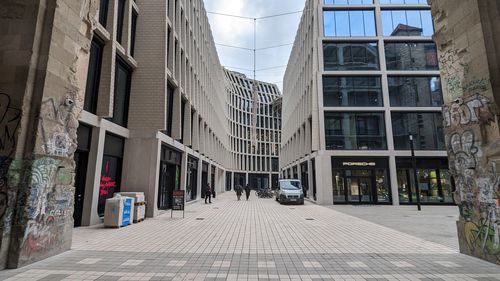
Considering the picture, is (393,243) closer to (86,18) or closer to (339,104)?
(86,18)

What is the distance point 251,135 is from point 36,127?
190ft

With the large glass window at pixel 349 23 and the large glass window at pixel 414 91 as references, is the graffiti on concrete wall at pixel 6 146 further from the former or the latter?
the large glass window at pixel 414 91

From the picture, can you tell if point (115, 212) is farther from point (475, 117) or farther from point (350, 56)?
point (350, 56)

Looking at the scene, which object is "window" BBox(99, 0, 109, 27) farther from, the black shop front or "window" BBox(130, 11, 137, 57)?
the black shop front

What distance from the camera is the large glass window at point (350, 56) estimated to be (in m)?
23.6

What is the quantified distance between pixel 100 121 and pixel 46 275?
734cm

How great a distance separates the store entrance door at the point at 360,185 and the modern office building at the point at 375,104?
85 millimetres

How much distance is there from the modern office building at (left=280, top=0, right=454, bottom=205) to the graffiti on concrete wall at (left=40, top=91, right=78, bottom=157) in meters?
18.6

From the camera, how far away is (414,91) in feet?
74.6

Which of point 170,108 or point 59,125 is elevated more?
point 170,108

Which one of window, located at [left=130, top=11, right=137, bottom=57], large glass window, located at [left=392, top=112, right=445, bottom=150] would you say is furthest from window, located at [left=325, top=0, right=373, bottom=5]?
window, located at [left=130, top=11, right=137, bottom=57]

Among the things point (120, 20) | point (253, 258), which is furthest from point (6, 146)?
point (120, 20)

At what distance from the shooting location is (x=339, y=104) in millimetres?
23031

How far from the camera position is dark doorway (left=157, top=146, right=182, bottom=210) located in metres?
15.6
